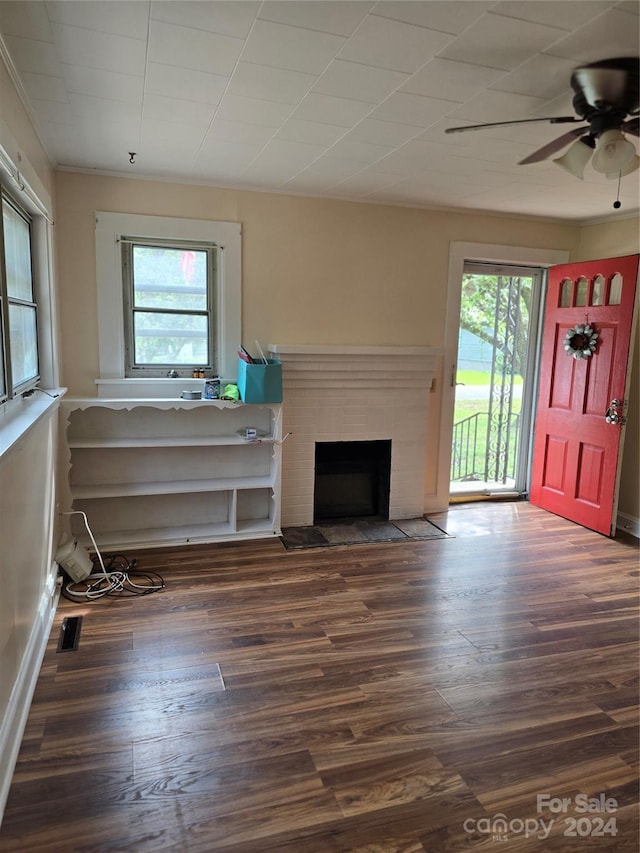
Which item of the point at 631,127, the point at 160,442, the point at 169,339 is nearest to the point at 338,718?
the point at 160,442

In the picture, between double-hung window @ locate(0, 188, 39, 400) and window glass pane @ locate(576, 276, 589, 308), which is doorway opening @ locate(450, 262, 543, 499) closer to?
window glass pane @ locate(576, 276, 589, 308)

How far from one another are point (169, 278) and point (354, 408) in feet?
5.39

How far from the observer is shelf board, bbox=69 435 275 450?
12.0ft

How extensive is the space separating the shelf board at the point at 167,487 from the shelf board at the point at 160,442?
26cm

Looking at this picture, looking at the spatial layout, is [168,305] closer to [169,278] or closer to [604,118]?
[169,278]

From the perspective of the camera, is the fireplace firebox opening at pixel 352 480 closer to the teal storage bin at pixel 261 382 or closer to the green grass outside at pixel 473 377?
the teal storage bin at pixel 261 382

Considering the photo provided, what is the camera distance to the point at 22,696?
2.14 m

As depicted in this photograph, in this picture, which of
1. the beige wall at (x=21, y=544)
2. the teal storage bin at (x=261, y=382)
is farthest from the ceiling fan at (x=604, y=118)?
the teal storage bin at (x=261, y=382)

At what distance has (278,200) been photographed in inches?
159

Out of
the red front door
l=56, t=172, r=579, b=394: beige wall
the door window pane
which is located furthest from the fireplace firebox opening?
the door window pane

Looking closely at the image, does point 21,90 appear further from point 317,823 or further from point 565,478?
point 565,478

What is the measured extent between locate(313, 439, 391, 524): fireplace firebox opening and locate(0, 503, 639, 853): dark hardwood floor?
3.33 ft

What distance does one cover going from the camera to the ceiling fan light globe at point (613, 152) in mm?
2203

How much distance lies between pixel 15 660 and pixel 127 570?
137 cm
